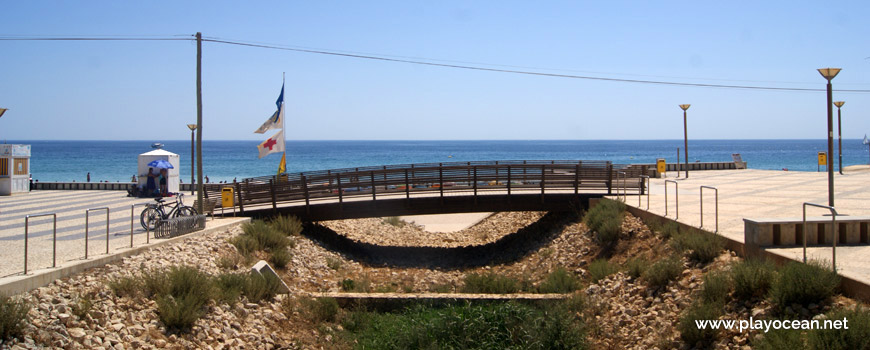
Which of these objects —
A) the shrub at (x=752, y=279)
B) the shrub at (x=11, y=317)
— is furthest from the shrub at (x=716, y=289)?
the shrub at (x=11, y=317)

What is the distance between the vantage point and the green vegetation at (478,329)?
36.1ft

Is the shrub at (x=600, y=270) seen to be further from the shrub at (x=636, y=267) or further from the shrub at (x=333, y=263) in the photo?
the shrub at (x=333, y=263)

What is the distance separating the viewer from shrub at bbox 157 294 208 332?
10312 millimetres

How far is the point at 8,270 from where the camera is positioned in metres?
10.2

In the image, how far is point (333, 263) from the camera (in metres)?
17.4

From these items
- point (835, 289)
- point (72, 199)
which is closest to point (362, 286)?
point (835, 289)

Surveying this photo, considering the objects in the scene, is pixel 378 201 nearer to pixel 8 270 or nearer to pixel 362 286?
pixel 362 286

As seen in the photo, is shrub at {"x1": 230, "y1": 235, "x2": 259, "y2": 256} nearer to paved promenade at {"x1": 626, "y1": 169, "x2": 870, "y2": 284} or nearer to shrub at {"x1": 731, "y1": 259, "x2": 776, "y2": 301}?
paved promenade at {"x1": 626, "y1": 169, "x2": 870, "y2": 284}

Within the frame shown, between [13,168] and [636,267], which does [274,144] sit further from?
[13,168]

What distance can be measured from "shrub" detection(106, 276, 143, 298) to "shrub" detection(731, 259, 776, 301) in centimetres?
934

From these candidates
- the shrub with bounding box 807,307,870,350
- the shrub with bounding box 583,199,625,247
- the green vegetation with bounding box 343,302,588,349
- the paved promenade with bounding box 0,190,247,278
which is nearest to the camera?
the shrub with bounding box 807,307,870,350

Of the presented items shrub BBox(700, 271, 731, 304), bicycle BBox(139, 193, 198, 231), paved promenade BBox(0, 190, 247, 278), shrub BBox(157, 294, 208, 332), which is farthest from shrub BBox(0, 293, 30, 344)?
shrub BBox(700, 271, 731, 304)

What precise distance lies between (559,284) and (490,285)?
64.5 inches

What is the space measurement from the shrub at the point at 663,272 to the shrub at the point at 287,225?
32.8 ft
